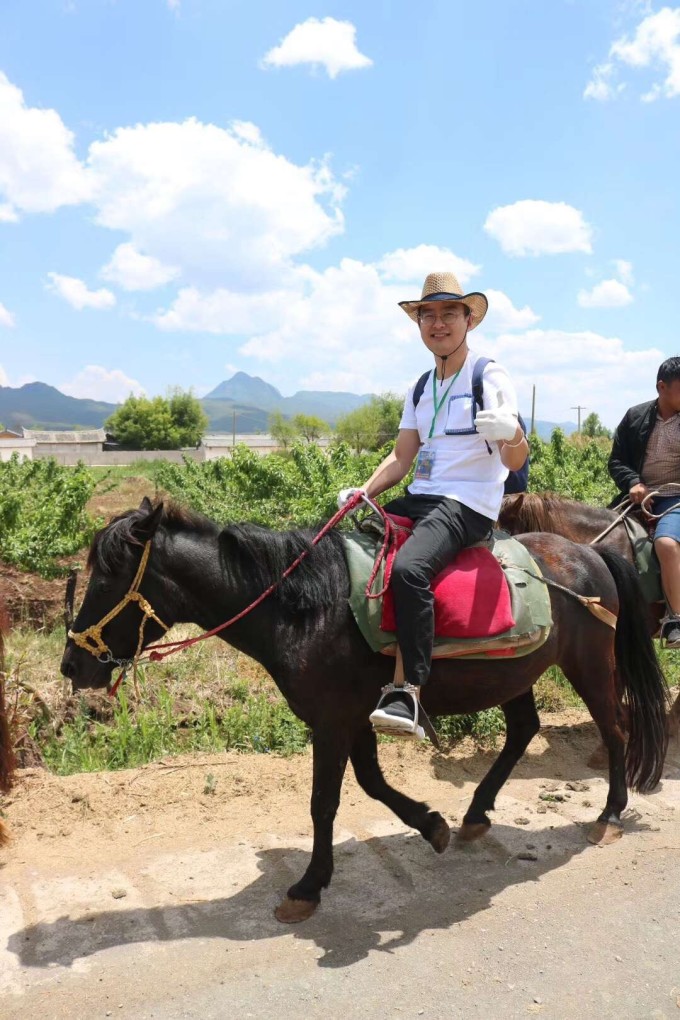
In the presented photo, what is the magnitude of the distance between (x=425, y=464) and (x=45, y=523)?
652cm

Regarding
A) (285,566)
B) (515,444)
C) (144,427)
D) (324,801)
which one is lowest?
(324,801)

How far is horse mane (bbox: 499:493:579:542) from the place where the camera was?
5652mm

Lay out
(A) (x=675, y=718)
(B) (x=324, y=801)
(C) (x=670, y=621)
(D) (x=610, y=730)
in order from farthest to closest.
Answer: (A) (x=675, y=718), (C) (x=670, y=621), (D) (x=610, y=730), (B) (x=324, y=801)

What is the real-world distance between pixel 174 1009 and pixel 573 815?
2.66 metres

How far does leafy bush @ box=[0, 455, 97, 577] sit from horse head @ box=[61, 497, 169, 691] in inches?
218

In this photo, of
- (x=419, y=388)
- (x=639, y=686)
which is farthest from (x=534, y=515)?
(x=419, y=388)

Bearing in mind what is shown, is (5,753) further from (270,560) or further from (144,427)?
(144,427)

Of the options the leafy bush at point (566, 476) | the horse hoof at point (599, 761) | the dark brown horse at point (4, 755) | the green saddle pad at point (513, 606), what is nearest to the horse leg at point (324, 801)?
the green saddle pad at point (513, 606)

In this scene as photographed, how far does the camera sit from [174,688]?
6461mm

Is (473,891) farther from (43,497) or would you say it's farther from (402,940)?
(43,497)

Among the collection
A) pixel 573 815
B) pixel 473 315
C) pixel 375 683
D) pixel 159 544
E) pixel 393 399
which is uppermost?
pixel 393 399

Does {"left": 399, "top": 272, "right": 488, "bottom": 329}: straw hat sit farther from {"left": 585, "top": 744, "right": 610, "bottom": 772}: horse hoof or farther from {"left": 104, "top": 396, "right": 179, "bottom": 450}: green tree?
{"left": 104, "top": 396, "right": 179, "bottom": 450}: green tree

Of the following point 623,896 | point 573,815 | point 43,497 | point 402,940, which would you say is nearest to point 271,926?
point 402,940

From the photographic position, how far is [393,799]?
159 inches
